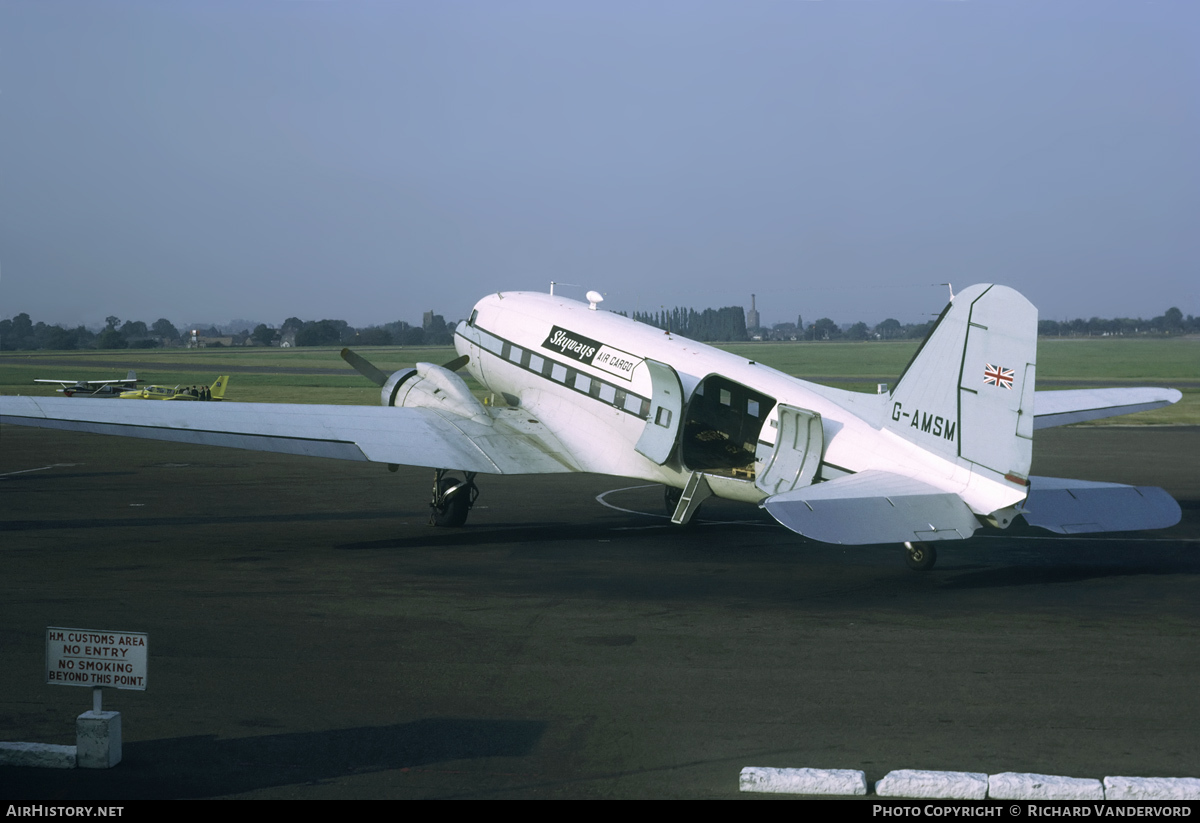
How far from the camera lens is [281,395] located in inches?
2406

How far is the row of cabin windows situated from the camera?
2003cm

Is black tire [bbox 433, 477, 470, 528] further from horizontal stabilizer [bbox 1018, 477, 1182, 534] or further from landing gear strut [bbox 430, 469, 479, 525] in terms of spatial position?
horizontal stabilizer [bbox 1018, 477, 1182, 534]

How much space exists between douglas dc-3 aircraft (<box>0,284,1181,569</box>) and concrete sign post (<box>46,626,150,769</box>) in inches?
316

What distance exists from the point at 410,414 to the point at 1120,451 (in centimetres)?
2478

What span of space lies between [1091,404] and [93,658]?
21301mm

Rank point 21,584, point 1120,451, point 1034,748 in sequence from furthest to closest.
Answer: point 1120,451
point 21,584
point 1034,748

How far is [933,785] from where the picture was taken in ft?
25.1

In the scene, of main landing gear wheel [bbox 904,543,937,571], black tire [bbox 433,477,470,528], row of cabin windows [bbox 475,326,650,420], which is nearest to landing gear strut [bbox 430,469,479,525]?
black tire [bbox 433,477,470,528]

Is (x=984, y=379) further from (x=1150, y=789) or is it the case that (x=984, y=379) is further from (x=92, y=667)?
(x=92, y=667)

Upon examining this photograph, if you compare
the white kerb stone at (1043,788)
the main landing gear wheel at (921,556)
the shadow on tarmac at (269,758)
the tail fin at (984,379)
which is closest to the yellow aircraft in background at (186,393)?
the main landing gear wheel at (921,556)

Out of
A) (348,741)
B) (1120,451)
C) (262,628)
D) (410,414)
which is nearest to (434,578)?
(262,628)

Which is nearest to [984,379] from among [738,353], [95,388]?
[738,353]

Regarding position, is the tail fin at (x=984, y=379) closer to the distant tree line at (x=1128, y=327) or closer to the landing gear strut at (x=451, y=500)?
the landing gear strut at (x=451, y=500)
